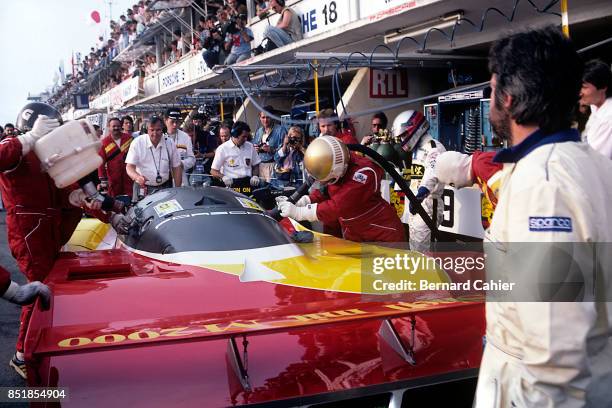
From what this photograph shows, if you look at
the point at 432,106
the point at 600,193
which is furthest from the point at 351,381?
the point at 432,106

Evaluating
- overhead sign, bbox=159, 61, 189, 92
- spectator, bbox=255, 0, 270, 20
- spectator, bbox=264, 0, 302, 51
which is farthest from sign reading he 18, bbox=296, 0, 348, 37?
overhead sign, bbox=159, 61, 189, 92

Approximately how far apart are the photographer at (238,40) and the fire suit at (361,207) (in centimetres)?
956

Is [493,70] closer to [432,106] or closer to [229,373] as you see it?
[229,373]

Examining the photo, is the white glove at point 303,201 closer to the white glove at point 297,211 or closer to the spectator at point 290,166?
the white glove at point 297,211

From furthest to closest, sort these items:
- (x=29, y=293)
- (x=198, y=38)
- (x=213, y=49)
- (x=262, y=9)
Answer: (x=198, y=38) < (x=213, y=49) < (x=262, y=9) < (x=29, y=293)

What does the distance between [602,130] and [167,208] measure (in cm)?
282

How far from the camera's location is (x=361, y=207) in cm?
431

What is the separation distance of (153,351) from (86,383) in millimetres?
256

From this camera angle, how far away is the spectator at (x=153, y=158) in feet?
21.3

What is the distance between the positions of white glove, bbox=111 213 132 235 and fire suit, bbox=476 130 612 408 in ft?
→ 9.81

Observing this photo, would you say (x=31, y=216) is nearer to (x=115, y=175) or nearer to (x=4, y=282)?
(x=4, y=282)

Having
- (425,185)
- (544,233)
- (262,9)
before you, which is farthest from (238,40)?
(544,233)

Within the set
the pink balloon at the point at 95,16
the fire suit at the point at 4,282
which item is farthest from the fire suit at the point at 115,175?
the pink balloon at the point at 95,16

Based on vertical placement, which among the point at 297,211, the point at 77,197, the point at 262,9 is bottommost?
the point at 297,211
